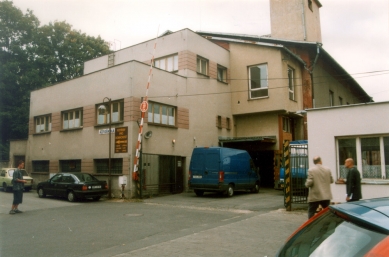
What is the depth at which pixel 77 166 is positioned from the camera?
21.1 m

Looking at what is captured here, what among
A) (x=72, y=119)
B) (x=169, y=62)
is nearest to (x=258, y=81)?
(x=169, y=62)

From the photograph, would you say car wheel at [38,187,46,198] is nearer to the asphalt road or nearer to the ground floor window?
the ground floor window

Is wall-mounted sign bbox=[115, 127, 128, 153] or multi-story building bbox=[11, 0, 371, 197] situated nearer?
wall-mounted sign bbox=[115, 127, 128, 153]

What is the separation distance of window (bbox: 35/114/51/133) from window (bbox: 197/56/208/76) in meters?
10.8

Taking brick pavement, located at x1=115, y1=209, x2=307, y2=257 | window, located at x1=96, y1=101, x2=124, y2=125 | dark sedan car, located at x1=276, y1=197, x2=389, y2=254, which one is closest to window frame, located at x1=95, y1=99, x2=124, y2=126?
window, located at x1=96, y1=101, x2=124, y2=125

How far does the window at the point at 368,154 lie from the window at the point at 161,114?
9.88m

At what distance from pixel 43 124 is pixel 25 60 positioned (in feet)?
38.9

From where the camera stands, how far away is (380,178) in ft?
37.3

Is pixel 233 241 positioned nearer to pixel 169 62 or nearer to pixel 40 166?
pixel 169 62

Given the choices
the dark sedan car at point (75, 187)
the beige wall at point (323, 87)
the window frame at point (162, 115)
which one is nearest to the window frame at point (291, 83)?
the beige wall at point (323, 87)

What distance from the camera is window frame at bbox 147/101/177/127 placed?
18750 mm

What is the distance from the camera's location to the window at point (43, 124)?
2399 cm

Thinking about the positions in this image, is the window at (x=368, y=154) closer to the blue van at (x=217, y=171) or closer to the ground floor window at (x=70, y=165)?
the blue van at (x=217, y=171)

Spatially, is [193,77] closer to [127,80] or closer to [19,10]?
[127,80]
